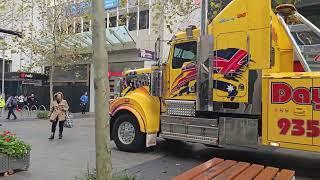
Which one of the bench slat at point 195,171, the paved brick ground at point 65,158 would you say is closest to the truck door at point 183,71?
the paved brick ground at point 65,158

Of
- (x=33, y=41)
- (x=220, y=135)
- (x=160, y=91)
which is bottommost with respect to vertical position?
(x=220, y=135)

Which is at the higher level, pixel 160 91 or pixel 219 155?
pixel 160 91

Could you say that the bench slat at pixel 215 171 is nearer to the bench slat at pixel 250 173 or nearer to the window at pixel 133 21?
the bench slat at pixel 250 173

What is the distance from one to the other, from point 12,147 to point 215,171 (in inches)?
175

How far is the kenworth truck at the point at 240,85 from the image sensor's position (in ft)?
27.8

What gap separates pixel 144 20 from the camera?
29.0m

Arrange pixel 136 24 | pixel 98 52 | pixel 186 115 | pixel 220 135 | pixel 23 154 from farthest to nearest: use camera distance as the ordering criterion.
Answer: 1. pixel 136 24
2. pixel 186 115
3. pixel 220 135
4. pixel 23 154
5. pixel 98 52

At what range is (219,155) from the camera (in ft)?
37.8

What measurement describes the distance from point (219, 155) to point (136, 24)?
62.9 ft

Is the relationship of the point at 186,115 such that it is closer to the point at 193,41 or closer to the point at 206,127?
the point at 206,127

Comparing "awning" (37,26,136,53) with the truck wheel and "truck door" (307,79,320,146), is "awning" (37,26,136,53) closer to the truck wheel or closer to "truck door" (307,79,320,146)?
the truck wheel

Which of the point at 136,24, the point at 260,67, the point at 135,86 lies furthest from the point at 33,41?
the point at 260,67

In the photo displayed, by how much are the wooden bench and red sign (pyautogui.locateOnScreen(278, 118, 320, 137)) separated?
3179mm

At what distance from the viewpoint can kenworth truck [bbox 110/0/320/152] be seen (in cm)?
848
